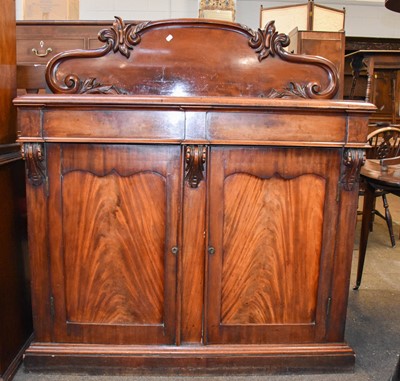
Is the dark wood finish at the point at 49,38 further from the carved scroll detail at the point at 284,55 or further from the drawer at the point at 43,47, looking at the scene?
the carved scroll detail at the point at 284,55

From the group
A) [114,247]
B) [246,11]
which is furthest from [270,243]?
[246,11]

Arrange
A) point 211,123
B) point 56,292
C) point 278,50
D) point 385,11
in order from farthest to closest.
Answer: point 385,11 < point 278,50 < point 56,292 < point 211,123

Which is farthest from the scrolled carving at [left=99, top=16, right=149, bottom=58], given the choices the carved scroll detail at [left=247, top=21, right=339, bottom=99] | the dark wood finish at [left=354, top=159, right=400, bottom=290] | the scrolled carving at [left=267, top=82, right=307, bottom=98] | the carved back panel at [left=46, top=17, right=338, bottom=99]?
the dark wood finish at [left=354, top=159, right=400, bottom=290]

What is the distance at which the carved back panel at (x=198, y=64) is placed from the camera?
1.60 meters

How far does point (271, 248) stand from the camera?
1495 millimetres

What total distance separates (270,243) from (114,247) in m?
0.54

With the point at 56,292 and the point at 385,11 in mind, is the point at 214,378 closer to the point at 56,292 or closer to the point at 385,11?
the point at 56,292

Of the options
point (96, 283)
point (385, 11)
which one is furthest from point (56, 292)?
point (385, 11)

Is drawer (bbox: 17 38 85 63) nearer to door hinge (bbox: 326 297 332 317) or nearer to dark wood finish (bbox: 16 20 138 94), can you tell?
dark wood finish (bbox: 16 20 138 94)

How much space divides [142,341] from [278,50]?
120 centimetres

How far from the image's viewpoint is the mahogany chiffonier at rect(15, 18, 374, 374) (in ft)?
4.50

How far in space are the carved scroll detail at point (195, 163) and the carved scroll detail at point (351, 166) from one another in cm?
48

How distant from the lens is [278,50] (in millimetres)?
1643

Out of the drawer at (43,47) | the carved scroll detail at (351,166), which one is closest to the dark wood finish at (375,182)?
the carved scroll detail at (351,166)
